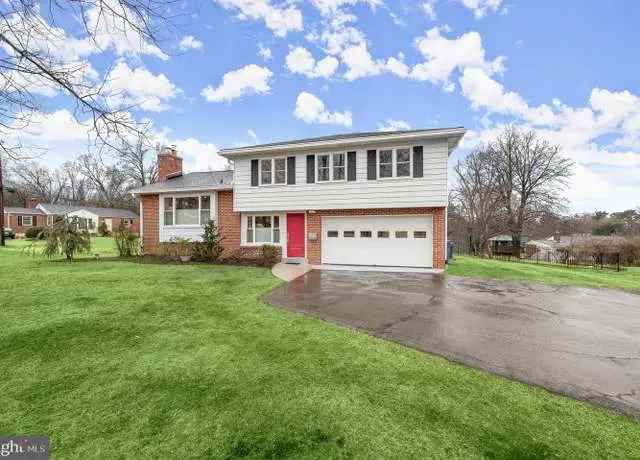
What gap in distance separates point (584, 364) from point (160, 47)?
256 inches

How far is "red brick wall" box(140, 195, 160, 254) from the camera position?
48.8 feet

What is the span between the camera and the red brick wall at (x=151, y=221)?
1487cm

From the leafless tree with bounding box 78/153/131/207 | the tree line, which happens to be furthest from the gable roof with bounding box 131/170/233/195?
the leafless tree with bounding box 78/153/131/207

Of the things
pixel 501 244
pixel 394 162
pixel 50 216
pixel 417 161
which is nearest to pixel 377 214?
pixel 394 162

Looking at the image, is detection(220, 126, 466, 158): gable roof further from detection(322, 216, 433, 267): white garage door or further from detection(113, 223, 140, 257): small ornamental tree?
detection(113, 223, 140, 257): small ornamental tree

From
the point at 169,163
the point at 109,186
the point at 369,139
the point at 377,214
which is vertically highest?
the point at 109,186

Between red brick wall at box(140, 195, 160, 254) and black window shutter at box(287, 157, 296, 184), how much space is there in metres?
7.04

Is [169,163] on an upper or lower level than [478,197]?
upper

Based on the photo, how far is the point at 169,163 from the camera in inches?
652

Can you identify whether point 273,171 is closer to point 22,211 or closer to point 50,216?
point 50,216

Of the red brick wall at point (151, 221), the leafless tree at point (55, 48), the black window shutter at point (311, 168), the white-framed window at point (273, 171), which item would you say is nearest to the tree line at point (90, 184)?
the red brick wall at point (151, 221)

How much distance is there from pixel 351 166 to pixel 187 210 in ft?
27.1

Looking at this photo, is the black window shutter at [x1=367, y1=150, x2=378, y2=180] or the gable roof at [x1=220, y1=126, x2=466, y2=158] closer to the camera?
the gable roof at [x1=220, y1=126, x2=466, y2=158]

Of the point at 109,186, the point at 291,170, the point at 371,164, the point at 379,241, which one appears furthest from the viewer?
the point at 109,186
